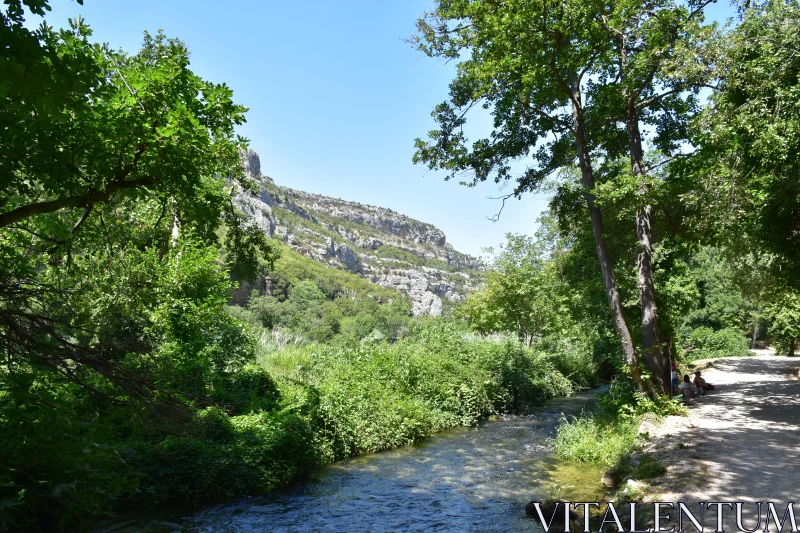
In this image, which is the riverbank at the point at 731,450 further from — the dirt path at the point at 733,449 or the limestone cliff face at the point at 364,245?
the limestone cliff face at the point at 364,245

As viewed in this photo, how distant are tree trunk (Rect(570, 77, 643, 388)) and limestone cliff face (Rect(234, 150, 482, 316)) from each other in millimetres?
86627

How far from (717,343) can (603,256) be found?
27.6 meters

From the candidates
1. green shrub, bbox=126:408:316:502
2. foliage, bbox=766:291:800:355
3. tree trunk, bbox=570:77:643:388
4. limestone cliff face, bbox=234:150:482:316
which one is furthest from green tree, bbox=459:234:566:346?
limestone cliff face, bbox=234:150:482:316

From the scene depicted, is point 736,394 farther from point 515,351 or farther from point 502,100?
point 502,100

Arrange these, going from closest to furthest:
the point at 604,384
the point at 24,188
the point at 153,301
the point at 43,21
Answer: the point at 43,21, the point at 24,188, the point at 153,301, the point at 604,384

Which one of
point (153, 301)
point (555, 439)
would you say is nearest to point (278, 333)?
point (153, 301)

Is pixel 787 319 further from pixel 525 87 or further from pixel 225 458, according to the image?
pixel 225 458

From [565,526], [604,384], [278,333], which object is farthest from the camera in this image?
[604,384]

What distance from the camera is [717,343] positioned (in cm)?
3341

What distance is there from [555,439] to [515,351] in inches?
322

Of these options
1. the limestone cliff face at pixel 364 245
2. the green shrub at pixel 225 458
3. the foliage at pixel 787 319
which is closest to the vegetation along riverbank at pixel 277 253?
the green shrub at pixel 225 458

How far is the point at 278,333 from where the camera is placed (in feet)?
63.7

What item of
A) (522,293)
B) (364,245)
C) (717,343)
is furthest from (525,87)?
(364,245)

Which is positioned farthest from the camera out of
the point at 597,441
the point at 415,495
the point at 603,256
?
the point at 603,256
